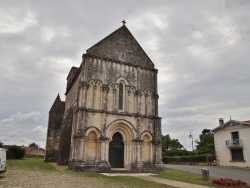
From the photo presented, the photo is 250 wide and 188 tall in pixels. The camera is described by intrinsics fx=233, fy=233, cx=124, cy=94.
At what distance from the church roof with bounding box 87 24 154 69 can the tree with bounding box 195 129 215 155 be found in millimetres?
29569

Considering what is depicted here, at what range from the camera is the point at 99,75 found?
22.5 m

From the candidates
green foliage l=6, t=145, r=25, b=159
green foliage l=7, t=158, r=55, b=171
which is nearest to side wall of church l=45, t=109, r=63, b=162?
green foliage l=7, t=158, r=55, b=171

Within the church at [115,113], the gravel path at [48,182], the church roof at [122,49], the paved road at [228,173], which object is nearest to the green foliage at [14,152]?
the church at [115,113]

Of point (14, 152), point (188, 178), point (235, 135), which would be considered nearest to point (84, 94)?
point (188, 178)

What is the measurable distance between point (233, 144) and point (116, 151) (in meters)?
19.6

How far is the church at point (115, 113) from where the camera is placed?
20.5 metres

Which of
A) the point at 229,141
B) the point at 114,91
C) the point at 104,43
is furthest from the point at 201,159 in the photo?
the point at 104,43

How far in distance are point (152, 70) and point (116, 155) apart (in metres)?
9.85

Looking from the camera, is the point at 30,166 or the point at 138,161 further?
the point at 30,166

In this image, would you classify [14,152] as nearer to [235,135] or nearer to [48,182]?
[48,182]

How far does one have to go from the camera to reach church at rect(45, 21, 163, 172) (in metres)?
20.5

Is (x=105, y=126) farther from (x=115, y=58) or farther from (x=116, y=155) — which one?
(x=115, y=58)

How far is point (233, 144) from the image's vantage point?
33.1 meters

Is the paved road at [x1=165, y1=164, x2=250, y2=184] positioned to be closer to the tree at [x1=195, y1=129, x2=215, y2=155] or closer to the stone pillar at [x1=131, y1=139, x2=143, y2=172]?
Answer: the stone pillar at [x1=131, y1=139, x2=143, y2=172]
